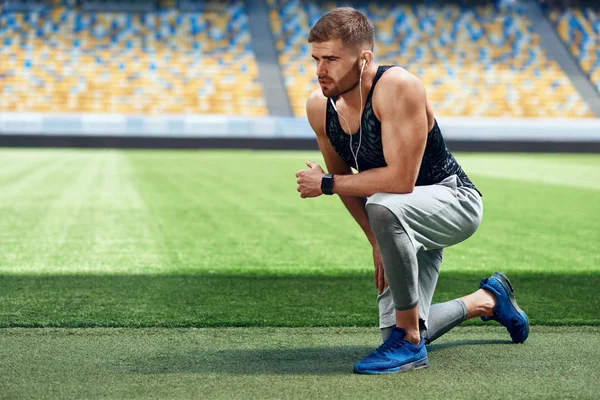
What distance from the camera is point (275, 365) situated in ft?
12.0

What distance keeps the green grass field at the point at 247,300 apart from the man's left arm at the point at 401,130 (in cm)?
79

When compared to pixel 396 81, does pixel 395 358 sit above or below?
below

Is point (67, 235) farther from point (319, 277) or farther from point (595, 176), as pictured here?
point (595, 176)

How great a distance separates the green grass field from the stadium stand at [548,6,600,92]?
85.7ft

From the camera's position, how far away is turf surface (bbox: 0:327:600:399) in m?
3.27

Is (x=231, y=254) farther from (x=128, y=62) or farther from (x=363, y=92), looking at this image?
(x=128, y=62)

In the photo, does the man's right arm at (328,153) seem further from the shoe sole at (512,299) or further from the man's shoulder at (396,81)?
the shoe sole at (512,299)

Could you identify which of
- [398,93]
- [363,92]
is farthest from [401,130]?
[363,92]

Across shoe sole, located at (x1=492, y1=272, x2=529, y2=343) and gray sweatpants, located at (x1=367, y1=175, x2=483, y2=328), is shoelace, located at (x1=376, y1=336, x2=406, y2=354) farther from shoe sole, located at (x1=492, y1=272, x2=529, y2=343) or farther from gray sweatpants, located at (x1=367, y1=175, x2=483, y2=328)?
shoe sole, located at (x1=492, y1=272, x2=529, y2=343)

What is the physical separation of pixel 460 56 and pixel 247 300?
3250cm

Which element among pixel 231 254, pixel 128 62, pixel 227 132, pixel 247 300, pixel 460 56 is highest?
pixel 247 300

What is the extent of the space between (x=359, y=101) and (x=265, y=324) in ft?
4.77

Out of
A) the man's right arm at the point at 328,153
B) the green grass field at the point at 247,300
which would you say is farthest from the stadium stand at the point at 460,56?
the man's right arm at the point at 328,153

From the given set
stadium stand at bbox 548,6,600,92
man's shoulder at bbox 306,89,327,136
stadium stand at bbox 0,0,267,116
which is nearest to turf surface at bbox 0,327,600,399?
man's shoulder at bbox 306,89,327,136
